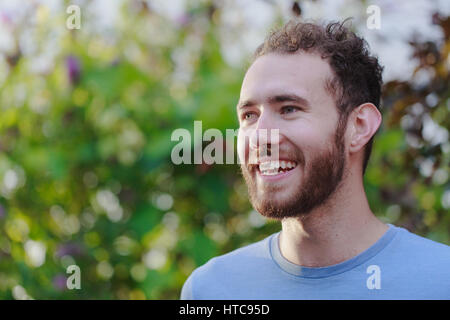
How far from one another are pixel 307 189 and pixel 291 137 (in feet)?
0.51

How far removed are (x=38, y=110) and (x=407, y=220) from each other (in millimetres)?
2026

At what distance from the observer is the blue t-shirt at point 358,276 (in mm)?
1726

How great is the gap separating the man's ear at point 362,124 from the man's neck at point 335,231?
12 centimetres

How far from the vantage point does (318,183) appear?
1.80 m

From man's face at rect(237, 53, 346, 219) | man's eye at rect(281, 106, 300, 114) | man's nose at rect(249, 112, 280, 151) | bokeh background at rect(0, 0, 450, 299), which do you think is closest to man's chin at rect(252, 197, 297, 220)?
man's face at rect(237, 53, 346, 219)

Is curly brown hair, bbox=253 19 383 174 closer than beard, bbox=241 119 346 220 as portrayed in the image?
No

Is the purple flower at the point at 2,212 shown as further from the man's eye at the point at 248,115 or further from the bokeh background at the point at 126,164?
the man's eye at the point at 248,115

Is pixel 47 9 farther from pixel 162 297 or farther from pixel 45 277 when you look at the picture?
pixel 162 297

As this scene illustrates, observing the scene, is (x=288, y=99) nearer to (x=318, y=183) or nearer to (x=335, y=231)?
(x=318, y=183)

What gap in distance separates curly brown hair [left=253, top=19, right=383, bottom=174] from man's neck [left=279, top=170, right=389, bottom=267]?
0.64 feet

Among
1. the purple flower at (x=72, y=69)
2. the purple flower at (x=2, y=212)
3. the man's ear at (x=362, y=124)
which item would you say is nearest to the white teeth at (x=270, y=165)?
the man's ear at (x=362, y=124)

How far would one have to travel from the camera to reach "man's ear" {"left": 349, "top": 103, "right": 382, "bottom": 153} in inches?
75.2

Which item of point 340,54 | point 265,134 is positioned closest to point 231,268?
point 265,134

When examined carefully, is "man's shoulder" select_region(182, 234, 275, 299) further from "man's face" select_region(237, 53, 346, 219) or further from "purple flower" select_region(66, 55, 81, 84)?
"purple flower" select_region(66, 55, 81, 84)
